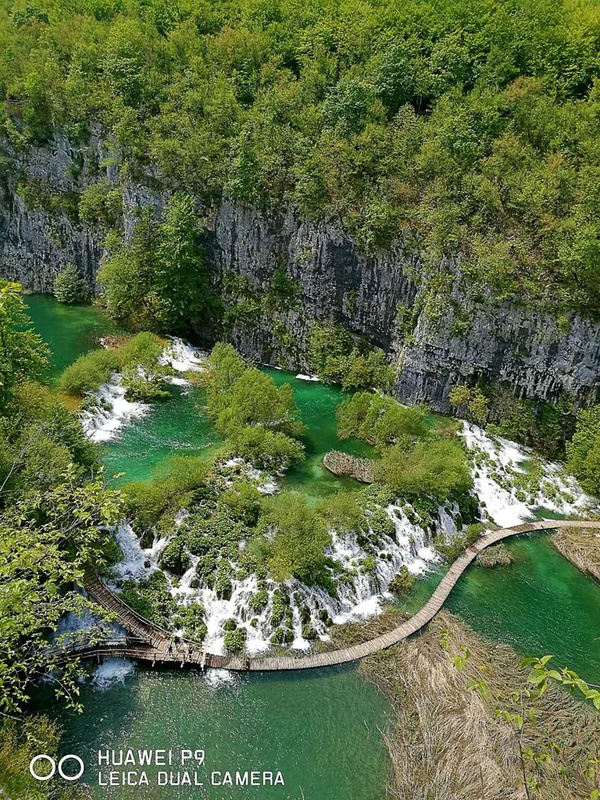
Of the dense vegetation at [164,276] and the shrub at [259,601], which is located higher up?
the dense vegetation at [164,276]

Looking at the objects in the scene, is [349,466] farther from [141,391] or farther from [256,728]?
[256,728]

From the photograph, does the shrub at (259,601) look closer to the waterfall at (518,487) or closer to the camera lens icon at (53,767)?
the camera lens icon at (53,767)

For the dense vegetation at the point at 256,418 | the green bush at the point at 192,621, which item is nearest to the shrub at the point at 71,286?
the dense vegetation at the point at 256,418

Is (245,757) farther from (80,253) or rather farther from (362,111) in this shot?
(80,253)

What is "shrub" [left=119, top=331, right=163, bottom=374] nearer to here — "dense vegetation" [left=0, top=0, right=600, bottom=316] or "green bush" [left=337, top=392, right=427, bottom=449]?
"dense vegetation" [left=0, top=0, right=600, bottom=316]

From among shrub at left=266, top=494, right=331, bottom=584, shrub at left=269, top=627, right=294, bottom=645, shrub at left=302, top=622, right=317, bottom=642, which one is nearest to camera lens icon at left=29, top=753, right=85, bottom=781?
shrub at left=269, top=627, right=294, bottom=645

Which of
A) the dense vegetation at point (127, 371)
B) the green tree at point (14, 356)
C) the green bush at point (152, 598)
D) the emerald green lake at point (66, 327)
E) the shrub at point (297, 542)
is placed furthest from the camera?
the emerald green lake at point (66, 327)
